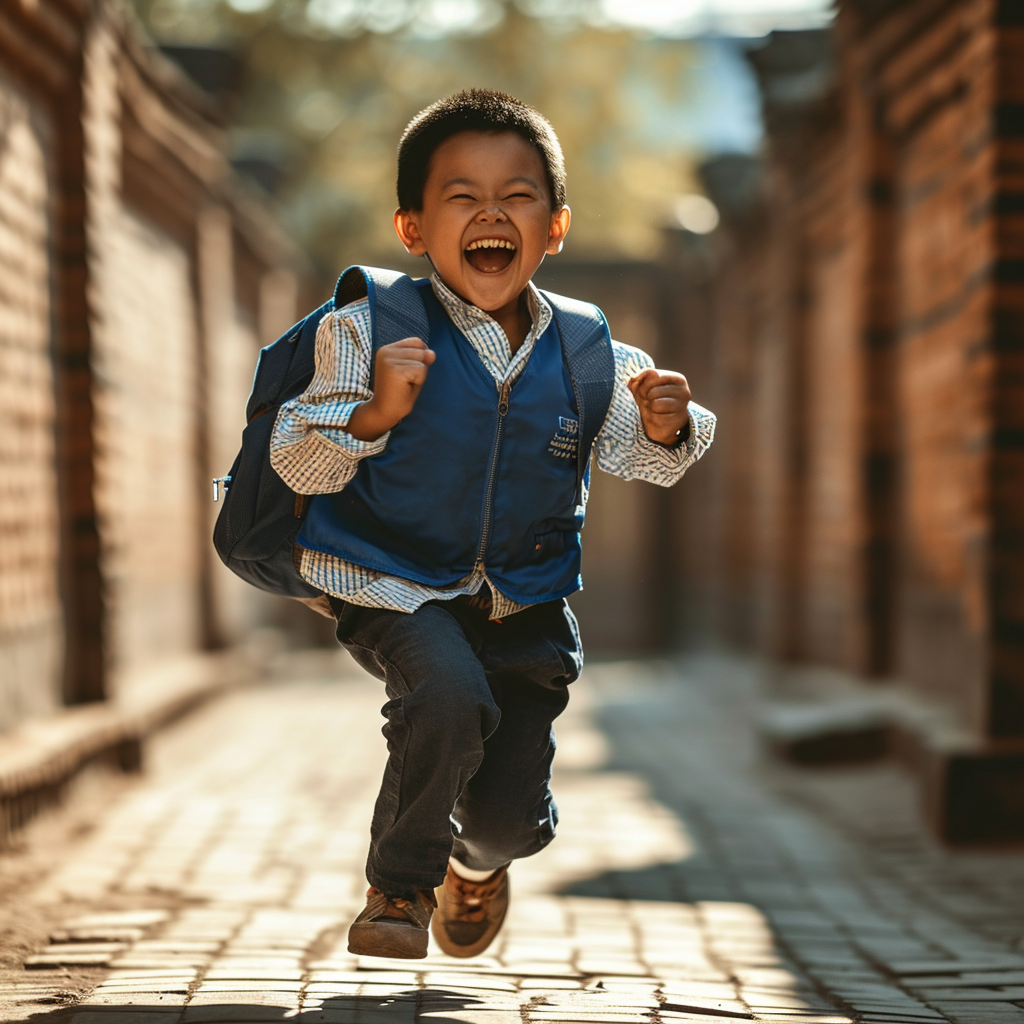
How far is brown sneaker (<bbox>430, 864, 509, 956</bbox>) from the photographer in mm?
3617

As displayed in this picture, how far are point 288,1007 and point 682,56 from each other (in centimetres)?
2565

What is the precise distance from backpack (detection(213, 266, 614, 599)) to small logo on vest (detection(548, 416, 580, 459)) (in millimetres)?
15

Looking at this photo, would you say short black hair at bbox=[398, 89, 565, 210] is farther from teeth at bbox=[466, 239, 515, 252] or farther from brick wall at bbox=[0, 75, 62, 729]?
brick wall at bbox=[0, 75, 62, 729]

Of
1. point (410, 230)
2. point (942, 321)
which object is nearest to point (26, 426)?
point (410, 230)

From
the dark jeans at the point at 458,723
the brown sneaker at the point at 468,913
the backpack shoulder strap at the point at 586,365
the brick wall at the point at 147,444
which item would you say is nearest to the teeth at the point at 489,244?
the backpack shoulder strap at the point at 586,365

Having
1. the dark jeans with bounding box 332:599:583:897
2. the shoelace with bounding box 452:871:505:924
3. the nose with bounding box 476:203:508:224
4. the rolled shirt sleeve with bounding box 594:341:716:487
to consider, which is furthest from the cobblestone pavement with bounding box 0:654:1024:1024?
the nose with bounding box 476:203:508:224

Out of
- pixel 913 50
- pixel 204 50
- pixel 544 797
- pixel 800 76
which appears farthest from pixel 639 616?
pixel 544 797

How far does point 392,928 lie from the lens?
288 cm

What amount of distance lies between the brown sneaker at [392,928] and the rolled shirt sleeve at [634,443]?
3.36ft

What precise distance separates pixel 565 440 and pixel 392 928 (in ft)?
3.49

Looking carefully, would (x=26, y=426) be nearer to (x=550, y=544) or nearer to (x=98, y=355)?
(x=98, y=355)

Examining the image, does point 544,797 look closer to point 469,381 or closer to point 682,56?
point 469,381

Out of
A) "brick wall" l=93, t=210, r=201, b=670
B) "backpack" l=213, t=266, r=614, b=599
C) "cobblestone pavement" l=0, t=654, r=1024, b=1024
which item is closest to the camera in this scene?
"backpack" l=213, t=266, r=614, b=599

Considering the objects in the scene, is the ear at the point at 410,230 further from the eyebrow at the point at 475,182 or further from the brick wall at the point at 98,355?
the brick wall at the point at 98,355
